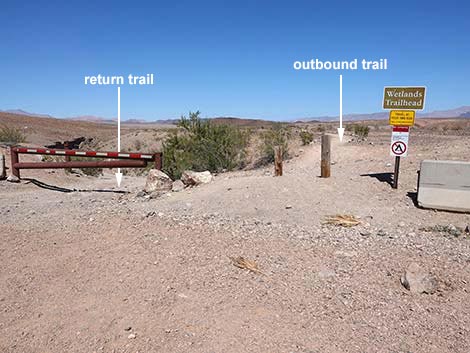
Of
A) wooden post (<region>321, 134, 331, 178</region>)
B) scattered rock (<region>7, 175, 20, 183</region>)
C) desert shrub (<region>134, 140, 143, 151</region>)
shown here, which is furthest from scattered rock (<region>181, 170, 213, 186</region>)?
desert shrub (<region>134, 140, 143, 151</region>)

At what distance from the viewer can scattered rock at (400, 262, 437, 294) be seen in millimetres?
4715

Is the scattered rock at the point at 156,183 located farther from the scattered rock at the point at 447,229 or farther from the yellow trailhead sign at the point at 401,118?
the scattered rock at the point at 447,229

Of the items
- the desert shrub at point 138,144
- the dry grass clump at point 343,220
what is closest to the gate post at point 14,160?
the dry grass clump at point 343,220

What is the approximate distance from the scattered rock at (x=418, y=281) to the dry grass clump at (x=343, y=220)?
2.04 meters

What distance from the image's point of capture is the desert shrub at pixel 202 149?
52.5ft

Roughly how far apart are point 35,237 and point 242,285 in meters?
3.81

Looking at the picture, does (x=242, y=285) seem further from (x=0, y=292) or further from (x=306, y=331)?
(x=0, y=292)

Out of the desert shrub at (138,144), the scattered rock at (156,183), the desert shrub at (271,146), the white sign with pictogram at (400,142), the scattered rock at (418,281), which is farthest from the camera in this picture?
the desert shrub at (138,144)

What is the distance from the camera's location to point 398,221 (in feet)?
23.6

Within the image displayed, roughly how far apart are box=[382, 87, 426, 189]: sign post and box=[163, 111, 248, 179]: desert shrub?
8.33 meters

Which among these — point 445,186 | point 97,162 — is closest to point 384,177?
point 445,186

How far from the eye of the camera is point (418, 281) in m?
4.78

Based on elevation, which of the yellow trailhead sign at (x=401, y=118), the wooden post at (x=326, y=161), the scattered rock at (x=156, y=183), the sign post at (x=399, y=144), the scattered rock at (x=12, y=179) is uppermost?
the yellow trailhead sign at (x=401, y=118)

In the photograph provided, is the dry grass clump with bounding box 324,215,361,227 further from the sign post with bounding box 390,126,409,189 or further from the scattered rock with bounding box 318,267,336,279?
the sign post with bounding box 390,126,409,189
